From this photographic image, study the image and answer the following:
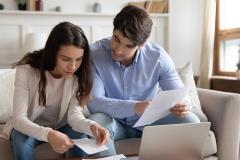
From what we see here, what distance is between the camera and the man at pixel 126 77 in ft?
4.82

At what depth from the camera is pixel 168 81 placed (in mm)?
1650

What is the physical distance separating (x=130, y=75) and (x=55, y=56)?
0.39 metres

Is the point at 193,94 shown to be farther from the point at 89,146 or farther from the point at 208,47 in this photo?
the point at 208,47

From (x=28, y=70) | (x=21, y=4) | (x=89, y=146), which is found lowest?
(x=89, y=146)

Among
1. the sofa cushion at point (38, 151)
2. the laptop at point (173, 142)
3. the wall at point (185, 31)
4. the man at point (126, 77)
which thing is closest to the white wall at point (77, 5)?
the wall at point (185, 31)

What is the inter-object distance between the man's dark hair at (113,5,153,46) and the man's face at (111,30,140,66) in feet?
0.07

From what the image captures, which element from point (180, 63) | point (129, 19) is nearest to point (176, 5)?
point (180, 63)

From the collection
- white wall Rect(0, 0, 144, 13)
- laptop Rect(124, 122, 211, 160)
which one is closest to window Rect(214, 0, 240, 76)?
white wall Rect(0, 0, 144, 13)

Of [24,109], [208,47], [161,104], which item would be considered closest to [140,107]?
[161,104]

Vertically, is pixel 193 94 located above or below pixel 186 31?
below

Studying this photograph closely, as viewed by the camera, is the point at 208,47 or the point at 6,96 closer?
the point at 6,96

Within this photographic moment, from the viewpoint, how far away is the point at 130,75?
1625 mm

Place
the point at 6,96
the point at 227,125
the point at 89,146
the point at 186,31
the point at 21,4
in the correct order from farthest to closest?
the point at 186,31, the point at 21,4, the point at 6,96, the point at 227,125, the point at 89,146

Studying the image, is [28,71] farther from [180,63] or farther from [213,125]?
[180,63]
